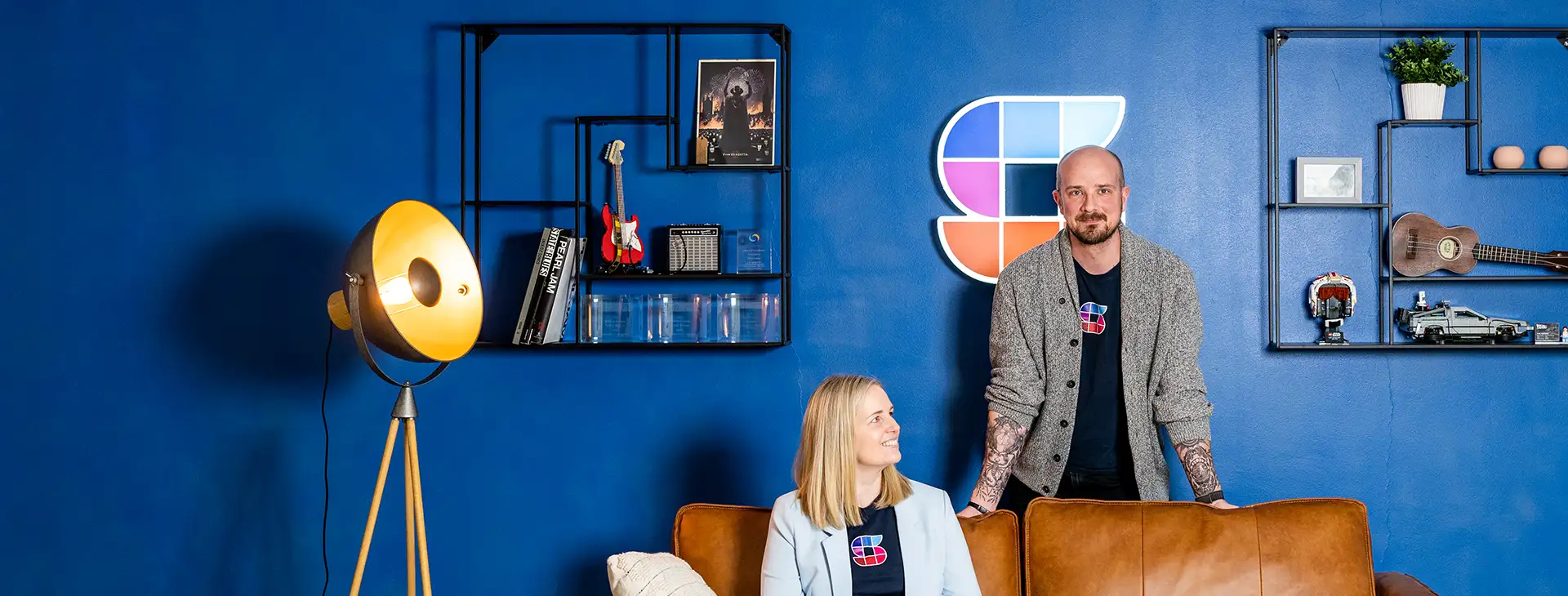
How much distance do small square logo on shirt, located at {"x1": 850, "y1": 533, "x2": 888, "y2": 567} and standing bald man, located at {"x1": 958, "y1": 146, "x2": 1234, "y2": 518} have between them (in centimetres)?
41

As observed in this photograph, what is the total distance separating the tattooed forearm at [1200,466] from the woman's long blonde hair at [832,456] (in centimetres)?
86

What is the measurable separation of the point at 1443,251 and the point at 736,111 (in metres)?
2.03

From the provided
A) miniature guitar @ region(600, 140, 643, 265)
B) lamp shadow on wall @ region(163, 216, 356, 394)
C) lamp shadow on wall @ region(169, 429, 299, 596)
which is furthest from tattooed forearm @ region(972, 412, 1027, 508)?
lamp shadow on wall @ region(169, 429, 299, 596)

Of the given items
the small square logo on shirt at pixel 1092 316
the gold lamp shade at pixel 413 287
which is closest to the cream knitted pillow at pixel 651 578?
the gold lamp shade at pixel 413 287

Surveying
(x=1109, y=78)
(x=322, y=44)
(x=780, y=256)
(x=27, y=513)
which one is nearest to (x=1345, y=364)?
(x=1109, y=78)

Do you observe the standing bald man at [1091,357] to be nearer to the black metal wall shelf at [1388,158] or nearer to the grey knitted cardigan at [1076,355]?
the grey knitted cardigan at [1076,355]

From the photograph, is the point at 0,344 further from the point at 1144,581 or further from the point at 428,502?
the point at 1144,581

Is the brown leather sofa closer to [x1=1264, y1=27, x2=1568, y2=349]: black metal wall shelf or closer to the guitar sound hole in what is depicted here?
[x1=1264, y1=27, x2=1568, y2=349]: black metal wall shelf

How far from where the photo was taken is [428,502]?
3227mm

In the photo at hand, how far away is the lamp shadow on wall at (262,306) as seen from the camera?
3.27 metres

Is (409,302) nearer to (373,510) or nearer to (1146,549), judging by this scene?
(373,510)

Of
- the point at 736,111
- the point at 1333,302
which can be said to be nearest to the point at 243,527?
the point at 736,111

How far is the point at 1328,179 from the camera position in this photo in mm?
3062

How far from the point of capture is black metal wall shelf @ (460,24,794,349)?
3059mm
